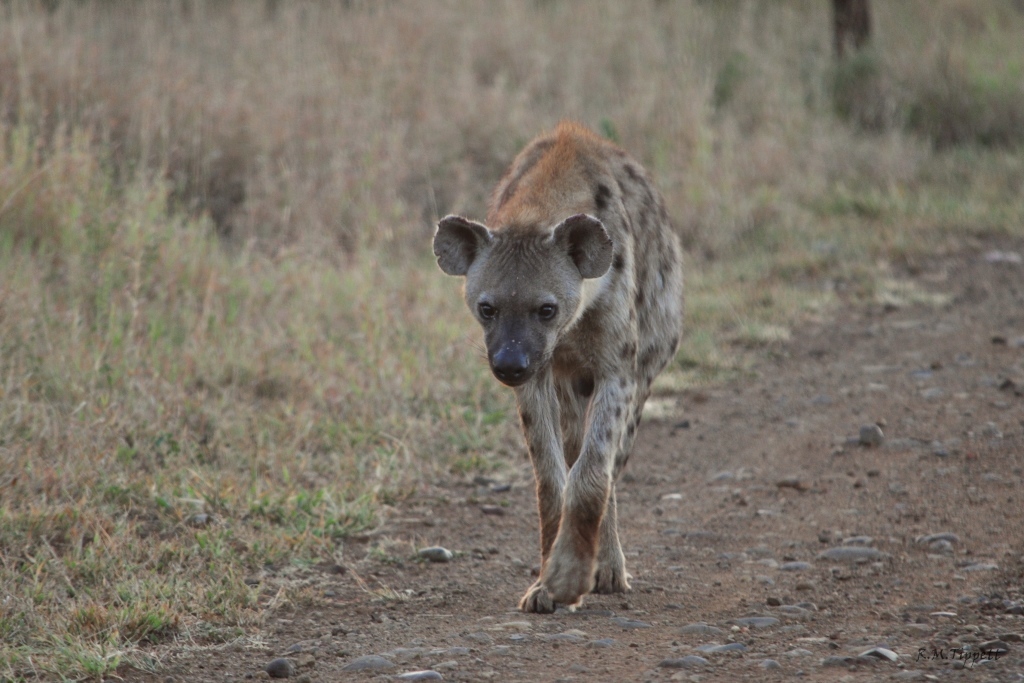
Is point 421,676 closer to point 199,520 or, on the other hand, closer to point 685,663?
point 685,663

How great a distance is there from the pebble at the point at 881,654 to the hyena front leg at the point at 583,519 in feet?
2.66

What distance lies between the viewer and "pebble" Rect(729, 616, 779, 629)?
10.6 ft

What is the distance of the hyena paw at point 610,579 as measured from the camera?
12.2 feet

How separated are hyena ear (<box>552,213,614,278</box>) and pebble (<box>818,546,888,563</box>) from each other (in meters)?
1.17

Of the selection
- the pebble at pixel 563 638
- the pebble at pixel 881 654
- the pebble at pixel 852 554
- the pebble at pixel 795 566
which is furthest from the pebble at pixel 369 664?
the pebble at pixel 852 554

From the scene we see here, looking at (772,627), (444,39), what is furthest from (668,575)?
(444,39)

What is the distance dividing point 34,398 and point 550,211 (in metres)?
2.19

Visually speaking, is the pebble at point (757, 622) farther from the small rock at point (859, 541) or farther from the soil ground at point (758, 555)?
the small rock at point (859, 541)

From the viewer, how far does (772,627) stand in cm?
323

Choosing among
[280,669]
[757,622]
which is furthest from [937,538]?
[280,669]

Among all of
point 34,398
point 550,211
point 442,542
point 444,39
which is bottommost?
point 442,542

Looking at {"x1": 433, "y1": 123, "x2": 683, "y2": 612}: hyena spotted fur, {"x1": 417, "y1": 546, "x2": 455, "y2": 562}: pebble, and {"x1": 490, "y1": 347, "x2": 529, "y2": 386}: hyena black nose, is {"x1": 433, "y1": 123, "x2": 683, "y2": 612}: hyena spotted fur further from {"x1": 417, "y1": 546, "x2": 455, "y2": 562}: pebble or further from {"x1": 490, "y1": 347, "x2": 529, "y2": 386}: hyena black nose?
{"x1": 417, "y1": 546, "x2": 455, "y2": 562}: pebble

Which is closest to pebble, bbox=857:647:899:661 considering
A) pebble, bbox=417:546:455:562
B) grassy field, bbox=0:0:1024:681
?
pebble, bbox=417:546:455:562

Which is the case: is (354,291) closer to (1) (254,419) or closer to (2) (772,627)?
(1) (254,419)
